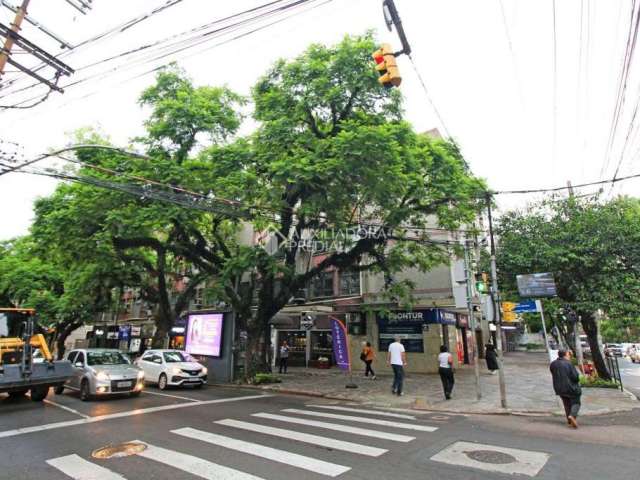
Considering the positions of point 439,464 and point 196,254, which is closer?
point 439,464

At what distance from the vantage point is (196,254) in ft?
59.3

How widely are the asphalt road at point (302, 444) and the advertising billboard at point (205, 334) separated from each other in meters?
8.22

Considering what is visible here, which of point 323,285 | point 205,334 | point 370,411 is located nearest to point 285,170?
point 370,411

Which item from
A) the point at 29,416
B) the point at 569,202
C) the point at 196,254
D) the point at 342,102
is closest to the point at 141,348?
the point at 196,254

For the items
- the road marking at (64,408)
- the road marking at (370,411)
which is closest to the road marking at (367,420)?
the road marking at (370,411)

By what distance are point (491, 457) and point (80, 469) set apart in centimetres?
639

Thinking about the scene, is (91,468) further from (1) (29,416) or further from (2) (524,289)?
(2) (524,289)

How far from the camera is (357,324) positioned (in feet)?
81.9

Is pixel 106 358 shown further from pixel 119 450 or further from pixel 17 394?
pixel 119 450

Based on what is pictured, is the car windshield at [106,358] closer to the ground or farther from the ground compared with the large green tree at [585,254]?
closer to the ground

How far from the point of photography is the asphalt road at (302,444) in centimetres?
557

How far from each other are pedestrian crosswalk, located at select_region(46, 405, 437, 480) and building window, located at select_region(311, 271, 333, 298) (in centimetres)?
1775

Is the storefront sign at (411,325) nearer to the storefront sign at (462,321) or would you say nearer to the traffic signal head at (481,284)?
the storefront sign at (462,321)

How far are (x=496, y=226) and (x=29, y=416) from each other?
18218 millimetres
